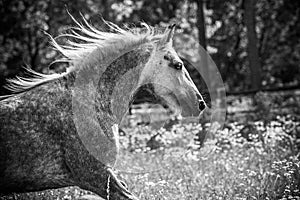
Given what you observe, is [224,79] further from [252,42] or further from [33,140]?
[33,140]

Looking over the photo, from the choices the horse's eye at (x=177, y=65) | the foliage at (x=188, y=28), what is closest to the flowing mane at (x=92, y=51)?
the horse's eye at (x=177, y=65)

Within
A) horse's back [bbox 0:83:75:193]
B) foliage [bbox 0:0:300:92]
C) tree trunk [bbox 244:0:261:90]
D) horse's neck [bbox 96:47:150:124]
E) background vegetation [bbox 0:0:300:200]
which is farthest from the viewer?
foliage [bbox 0:0:300:92]

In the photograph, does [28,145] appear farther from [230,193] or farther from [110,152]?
[230,193]

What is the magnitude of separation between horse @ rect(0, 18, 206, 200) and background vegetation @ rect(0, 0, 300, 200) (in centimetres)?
113

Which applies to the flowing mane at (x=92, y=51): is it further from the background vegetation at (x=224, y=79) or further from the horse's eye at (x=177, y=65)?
the background vegetation at (x=224, y=79)

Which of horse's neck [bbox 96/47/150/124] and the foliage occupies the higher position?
the foliage

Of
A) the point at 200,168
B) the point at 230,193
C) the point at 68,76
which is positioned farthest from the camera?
the point at 200,168

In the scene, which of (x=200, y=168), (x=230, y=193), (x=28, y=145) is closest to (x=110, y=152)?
(x=28, y=145)

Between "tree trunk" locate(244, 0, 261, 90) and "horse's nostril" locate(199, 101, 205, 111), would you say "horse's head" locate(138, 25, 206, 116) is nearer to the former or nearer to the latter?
"horse's nostril" locate(199, 101, 205, 111)

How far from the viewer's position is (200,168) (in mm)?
5359

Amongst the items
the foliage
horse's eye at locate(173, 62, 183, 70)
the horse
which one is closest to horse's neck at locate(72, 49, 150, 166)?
the horse

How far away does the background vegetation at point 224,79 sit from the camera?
468 cm

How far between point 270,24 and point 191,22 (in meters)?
4.03

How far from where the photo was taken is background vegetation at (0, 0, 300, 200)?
15.4ft
